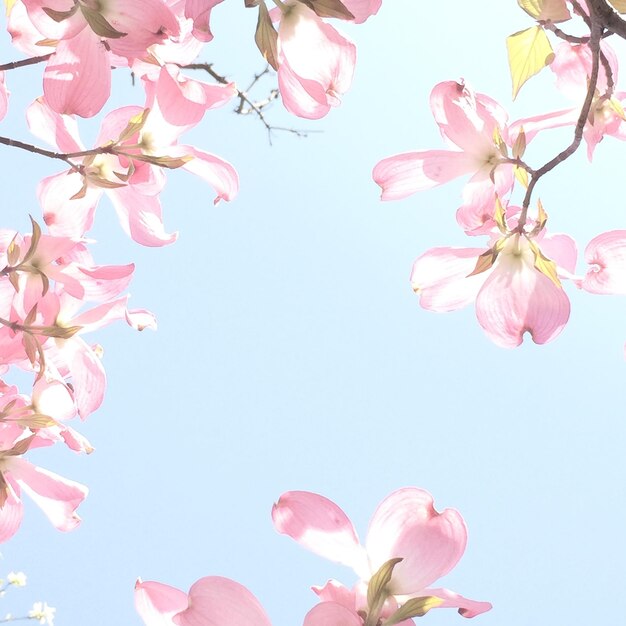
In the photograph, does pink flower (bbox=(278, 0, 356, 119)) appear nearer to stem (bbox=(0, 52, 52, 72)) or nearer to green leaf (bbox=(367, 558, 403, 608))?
stem (bbox=(0, 52, 52, 72))

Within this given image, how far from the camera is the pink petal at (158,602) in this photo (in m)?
0.41

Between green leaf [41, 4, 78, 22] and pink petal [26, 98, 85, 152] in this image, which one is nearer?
green leaf [41, 4, 78, 22]

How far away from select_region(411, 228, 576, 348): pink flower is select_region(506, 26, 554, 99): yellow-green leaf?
0.47ft

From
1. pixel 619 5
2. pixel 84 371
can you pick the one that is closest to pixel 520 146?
pixel 619 5

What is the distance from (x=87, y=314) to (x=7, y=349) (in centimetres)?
9

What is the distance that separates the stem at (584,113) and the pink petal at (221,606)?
0.37 m

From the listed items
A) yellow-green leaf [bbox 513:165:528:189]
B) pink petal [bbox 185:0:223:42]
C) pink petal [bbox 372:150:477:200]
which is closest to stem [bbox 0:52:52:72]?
pink petal [bbox 185:0:223:42]

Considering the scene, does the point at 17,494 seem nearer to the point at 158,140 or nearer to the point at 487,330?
the point at 158,140

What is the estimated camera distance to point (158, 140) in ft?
2.23

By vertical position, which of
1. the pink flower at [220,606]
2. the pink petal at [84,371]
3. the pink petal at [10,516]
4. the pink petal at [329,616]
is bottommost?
the pink petal at [10,516]

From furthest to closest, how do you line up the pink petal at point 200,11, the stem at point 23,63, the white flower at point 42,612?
the white flower at point 42,612
the stem at point 23,63
the pink petal at point 200,11

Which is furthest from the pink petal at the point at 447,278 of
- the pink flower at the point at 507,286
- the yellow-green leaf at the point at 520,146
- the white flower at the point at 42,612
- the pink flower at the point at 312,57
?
the white flower at the point at 42,612

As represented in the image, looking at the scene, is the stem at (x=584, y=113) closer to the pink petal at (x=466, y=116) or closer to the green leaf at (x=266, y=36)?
the pink petal at (x=466, y=116)

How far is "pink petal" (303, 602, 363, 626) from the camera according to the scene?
0.38m
